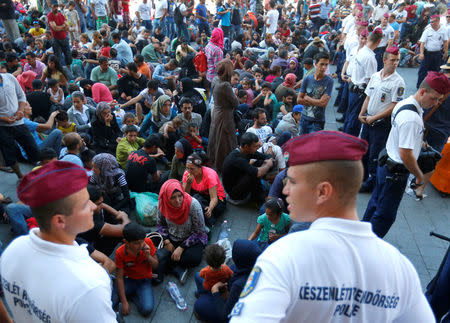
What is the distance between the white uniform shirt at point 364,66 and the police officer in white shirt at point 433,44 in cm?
346

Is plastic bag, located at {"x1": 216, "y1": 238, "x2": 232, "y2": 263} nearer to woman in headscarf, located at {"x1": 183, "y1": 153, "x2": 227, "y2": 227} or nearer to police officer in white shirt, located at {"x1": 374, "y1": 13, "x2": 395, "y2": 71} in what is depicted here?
woman in headscarf, located at {"x1": 183, "y1": 153, "x2": 227, "y2": 227}

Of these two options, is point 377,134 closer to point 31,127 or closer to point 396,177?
point 396,177

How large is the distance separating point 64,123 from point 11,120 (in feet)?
3.07

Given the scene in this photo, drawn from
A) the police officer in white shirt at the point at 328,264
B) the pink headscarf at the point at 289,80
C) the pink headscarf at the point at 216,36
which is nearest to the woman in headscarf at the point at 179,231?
the police officer in white shirt at the point at 328,264

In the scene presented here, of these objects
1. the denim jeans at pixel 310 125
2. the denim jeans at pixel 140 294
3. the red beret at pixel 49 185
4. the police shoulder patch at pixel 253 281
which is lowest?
the denim jeans at pixel 140 294

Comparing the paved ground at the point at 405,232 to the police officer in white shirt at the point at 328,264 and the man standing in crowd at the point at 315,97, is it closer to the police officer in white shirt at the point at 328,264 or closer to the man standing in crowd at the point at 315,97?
the man standing in crowd at the point at 315,97

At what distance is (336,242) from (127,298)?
9.92 ft

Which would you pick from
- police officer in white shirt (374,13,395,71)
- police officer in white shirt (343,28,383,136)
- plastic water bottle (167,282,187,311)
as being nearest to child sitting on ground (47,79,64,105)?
plastic water bottle (167,282,187,311)

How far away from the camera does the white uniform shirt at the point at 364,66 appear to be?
571 centimetres

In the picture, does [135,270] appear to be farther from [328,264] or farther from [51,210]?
[328,264]

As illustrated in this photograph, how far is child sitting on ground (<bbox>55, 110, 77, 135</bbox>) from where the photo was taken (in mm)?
5609

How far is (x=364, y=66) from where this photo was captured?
576cm

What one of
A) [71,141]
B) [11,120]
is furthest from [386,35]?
[11,120]

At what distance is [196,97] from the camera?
6883 millimetres
